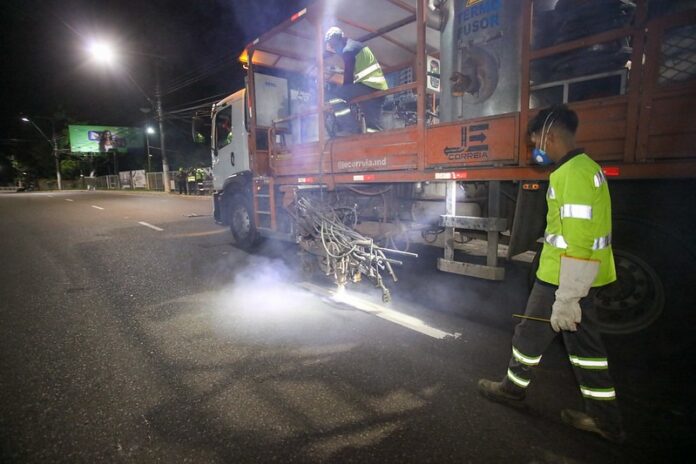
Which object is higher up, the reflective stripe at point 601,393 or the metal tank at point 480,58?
the metal tank at point 480,58

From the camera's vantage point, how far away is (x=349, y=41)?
5.03 m

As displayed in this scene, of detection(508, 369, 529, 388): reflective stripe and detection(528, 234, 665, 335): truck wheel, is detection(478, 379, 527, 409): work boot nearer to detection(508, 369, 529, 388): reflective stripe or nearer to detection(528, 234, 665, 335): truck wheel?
detection(508, 369, 529, 388): reflective stripe

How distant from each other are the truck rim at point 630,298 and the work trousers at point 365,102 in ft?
11.2

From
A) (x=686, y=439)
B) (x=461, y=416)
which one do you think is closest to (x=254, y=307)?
(x=461, y=416)

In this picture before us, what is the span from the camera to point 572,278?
194 cm

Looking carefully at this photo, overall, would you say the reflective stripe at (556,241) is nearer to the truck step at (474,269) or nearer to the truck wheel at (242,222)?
the truck step at (474,269)

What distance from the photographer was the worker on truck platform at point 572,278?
6.33 feet

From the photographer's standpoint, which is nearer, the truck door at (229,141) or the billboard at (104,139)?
the truck door at (229,141)

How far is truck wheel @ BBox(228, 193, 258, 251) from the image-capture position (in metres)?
7.16

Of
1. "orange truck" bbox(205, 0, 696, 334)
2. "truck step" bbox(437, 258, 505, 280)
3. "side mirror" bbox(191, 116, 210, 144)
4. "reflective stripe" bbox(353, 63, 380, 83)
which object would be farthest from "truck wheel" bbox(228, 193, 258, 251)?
"truck step" bbox(437, 258, 505, 280)

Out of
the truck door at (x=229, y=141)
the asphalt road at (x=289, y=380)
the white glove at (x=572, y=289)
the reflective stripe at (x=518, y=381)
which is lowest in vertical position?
the asphalt road at (x=289, y=380)

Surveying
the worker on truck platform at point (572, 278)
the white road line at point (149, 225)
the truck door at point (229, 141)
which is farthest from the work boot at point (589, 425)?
the white road line at point (149, 225)

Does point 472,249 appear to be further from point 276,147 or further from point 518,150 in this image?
point 276,147

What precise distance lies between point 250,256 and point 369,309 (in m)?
3.38
